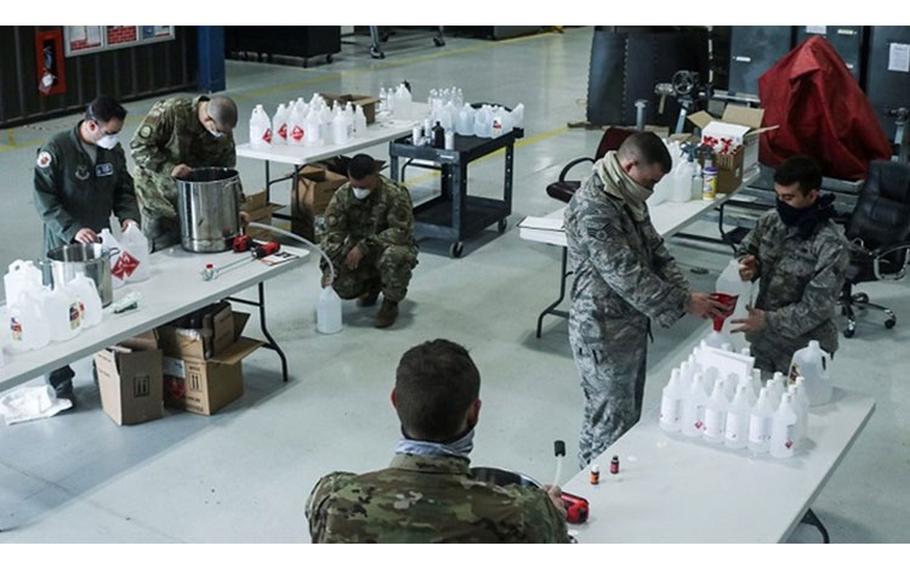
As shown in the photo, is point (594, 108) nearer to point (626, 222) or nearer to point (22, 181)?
point (22, 181)

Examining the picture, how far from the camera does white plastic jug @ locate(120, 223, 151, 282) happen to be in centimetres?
576

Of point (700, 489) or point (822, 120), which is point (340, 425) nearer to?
point (700, 489)

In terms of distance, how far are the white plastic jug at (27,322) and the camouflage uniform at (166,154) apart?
1.90 meters

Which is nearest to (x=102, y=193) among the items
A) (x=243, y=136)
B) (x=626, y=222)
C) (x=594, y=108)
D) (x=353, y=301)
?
(x=353, y=301)

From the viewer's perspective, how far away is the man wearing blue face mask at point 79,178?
591 cm

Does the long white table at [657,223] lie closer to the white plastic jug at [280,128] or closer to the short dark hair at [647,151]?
the short dark hair at [647,151]

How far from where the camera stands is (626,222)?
4.62 m

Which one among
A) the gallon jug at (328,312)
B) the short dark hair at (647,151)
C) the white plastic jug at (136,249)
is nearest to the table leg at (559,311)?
the gallon jug at (328,312)

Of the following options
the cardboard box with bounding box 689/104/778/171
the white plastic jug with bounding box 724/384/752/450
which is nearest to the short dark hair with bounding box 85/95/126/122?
the white plastic jug with bounding box 724/384/752/450

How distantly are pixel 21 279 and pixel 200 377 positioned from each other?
1.13 metres
